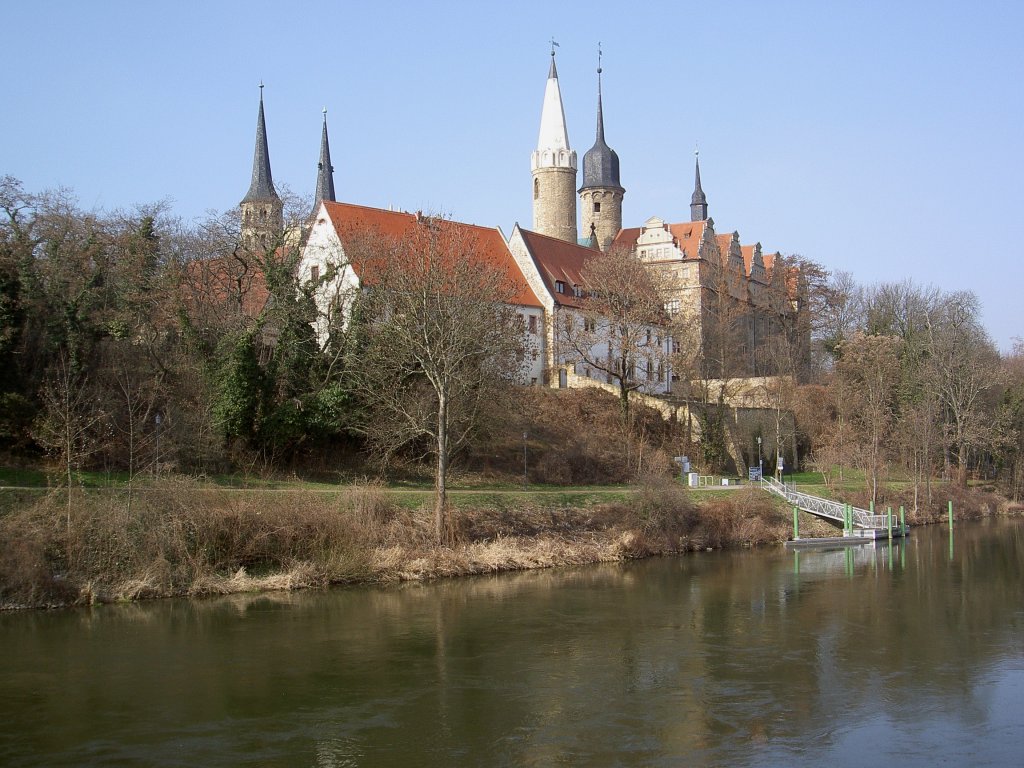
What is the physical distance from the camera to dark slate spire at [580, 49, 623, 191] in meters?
80.3

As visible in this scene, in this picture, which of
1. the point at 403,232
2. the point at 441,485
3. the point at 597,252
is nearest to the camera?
the point at 441,485

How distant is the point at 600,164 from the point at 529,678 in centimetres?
6704

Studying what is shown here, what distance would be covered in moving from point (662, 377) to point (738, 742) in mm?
40460

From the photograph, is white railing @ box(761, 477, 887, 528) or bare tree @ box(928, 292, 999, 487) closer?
white railing @ box(761, 477, 887, 528)

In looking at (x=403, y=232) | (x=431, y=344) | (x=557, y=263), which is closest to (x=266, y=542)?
(x=431, y=344)

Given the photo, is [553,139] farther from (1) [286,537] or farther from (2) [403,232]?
(1) [286,537]

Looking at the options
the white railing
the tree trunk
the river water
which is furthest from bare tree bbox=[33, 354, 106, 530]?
the white railing

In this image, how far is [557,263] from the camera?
61844 millimetres

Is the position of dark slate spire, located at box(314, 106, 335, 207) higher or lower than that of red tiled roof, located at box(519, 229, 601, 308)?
higher

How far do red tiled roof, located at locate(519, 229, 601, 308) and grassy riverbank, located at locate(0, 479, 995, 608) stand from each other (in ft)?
80.0

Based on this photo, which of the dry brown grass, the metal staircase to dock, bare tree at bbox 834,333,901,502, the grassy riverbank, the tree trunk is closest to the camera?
the dry brown grass

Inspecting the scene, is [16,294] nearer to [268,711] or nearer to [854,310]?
[268,711]

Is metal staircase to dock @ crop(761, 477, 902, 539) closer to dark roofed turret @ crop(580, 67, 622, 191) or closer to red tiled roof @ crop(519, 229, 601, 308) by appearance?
red tiled roof @ crop(519, 229, 601, 308)

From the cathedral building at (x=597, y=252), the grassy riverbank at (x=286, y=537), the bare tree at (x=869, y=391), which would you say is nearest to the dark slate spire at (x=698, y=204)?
the cathedral building at (x=597, y=252)
